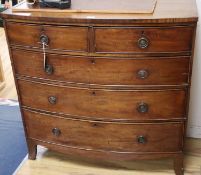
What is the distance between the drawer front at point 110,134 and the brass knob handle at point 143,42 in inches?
16.5

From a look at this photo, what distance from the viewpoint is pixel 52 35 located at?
4.93 feet

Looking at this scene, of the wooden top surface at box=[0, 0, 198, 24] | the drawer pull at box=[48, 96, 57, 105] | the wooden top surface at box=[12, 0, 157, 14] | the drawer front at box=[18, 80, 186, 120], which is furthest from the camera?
the drawer pull at box=[48, 96, 57, 105]

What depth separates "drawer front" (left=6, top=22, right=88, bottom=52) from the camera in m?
1.47

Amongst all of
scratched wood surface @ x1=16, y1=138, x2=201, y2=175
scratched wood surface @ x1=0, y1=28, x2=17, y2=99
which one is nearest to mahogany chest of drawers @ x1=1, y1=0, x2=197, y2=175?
scratched wood surface @ x1=16, y1=138, x2=201, y2=175

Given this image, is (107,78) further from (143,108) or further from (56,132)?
(56,132)

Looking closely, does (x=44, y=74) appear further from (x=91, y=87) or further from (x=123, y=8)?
(x=123, y=8)

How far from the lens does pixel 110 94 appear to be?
5.21ft

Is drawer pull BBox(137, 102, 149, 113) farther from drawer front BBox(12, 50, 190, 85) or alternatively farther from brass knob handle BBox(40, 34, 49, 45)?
brass knob handle BBox(40, 34, 49, 45)

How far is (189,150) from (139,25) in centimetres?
97

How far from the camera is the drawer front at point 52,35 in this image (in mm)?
1469

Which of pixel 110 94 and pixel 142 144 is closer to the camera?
pixel 110 94

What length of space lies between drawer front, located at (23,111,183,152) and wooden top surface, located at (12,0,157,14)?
554 mm

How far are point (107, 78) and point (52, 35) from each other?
32 cm

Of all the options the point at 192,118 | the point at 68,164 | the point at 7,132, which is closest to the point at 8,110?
the point at 7,132
